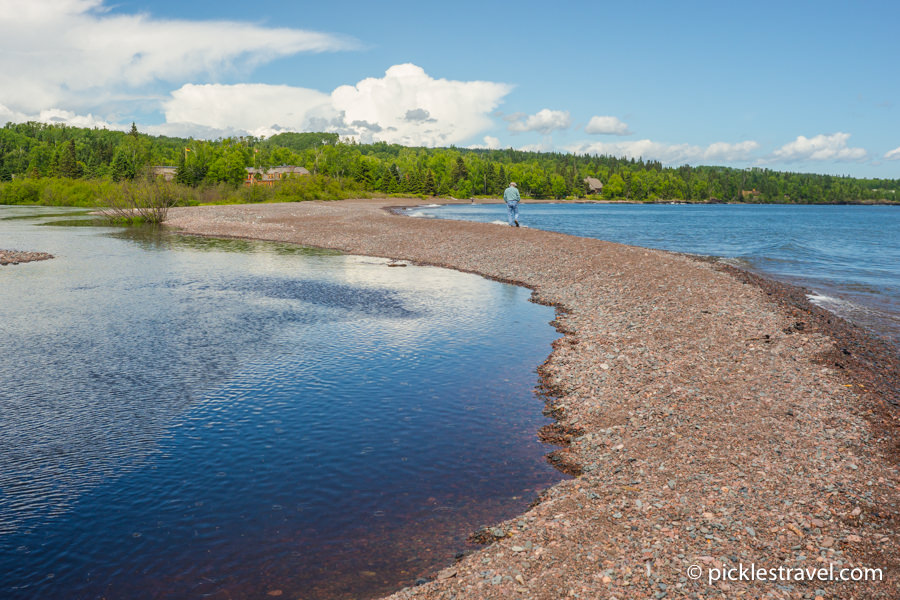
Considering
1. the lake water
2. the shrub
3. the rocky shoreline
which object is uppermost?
the shrub

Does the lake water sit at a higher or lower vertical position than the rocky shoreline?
lower

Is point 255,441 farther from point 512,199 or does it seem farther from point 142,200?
point 142,200

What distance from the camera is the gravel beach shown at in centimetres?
730

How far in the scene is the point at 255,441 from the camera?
39.5 ft

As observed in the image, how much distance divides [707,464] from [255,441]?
28.8 feet

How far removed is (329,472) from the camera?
35.2 feet

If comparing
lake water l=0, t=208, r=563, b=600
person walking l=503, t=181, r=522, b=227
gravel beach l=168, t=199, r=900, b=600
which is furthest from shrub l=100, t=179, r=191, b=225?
gravel beach l=168, t=199, r=900, b=600

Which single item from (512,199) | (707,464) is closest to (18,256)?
(512,199)

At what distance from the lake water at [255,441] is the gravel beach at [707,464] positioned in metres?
1.07

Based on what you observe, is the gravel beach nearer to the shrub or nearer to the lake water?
the lake water

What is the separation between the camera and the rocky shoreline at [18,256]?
118ft

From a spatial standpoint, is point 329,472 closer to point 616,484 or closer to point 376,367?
point 616,484

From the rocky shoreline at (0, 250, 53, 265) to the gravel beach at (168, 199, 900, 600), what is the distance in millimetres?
34094

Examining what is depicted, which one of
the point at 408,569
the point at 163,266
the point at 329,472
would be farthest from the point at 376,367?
the point at 163,266
